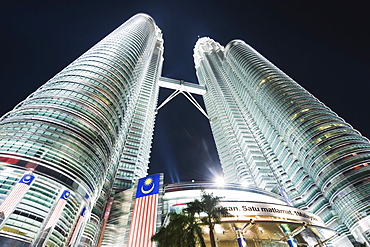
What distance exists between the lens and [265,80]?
338 ft

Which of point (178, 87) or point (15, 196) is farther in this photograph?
point (178, 87)

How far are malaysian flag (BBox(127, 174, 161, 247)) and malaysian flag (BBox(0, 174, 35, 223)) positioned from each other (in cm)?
1746

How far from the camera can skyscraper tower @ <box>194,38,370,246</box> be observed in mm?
60469

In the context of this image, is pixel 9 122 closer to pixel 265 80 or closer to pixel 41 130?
pixel 41 130

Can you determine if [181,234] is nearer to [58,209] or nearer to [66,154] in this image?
[58,209]

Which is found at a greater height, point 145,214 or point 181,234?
point 145,214

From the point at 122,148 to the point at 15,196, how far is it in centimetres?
4879

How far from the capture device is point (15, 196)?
3272cm

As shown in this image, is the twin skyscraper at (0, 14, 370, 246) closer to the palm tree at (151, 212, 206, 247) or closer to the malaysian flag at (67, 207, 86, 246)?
the malaysian flag at (67, 207, 86, 246)

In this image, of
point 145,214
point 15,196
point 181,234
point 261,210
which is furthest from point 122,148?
point 181,234

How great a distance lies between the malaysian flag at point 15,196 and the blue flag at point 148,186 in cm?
1896

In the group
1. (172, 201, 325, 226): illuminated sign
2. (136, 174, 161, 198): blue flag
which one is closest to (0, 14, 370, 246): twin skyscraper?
(136, 174, 161, 198): blue flag

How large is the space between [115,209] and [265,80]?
8265 cm

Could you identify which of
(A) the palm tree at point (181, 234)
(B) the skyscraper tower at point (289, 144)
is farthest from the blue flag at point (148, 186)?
(B) the skyscraper tower at point (289, 144)
